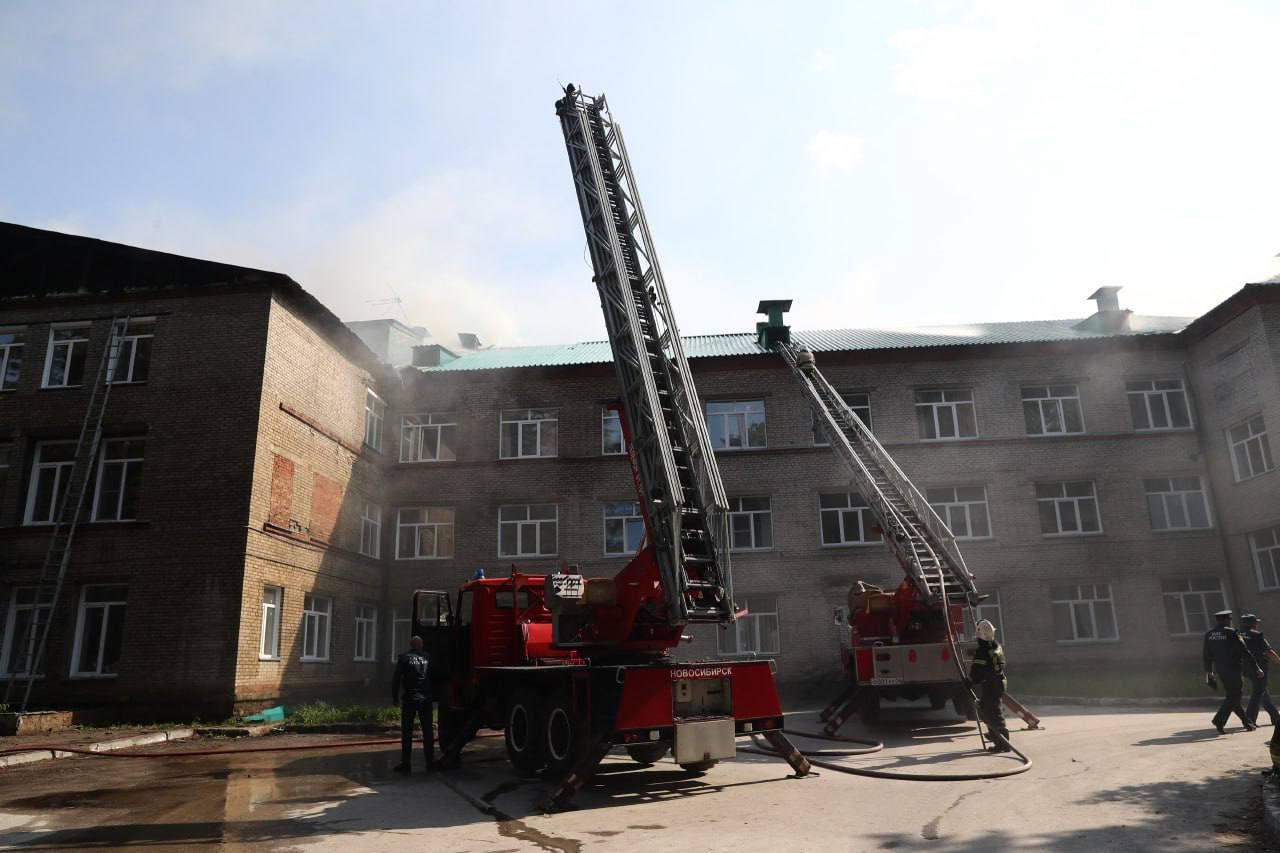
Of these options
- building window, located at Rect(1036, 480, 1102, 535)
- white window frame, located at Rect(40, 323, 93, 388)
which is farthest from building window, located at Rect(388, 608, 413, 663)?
building window, located at Rect(1036, 480, 1102, 535)

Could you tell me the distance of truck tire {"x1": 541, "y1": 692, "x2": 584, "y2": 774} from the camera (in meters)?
9.28

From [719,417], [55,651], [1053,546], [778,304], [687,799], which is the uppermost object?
[778,304]

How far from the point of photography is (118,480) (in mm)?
19219

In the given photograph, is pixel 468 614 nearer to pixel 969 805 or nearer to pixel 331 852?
pixel 331 852

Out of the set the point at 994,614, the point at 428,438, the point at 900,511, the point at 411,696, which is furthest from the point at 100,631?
the point at 994,614

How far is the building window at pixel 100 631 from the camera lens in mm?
17656

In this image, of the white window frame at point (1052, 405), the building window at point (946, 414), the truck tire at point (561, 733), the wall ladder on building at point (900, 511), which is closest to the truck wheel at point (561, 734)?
the truck tire at point (561, 733)

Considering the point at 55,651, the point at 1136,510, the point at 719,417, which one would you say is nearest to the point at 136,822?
the point at 55,651

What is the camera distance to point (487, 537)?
24422mm

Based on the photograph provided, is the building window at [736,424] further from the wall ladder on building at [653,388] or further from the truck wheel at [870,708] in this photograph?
the wall ladder on building at [653,388]

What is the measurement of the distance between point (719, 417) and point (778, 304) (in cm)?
446

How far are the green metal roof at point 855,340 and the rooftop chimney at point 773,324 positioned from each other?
37 cm

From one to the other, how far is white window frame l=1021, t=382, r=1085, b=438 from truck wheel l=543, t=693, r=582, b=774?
19.1 metres

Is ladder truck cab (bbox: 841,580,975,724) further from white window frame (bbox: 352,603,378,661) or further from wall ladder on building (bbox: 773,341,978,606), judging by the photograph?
white window frame (bbox: 352,603,378,661)
